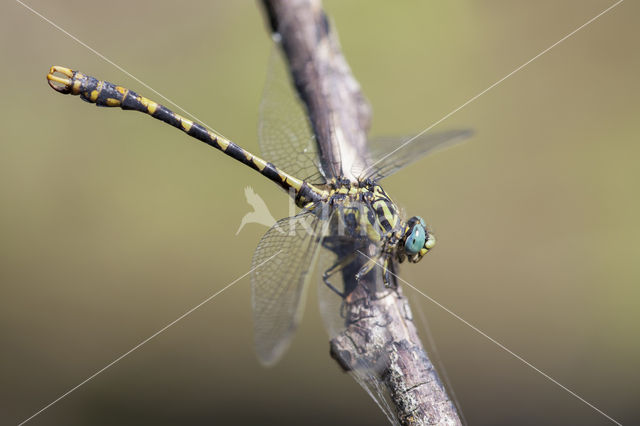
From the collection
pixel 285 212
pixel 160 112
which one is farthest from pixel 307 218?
pixel 285 212

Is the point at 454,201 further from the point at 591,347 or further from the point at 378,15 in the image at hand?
the point at 378,15

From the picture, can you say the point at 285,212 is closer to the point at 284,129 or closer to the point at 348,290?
the point at 284,129

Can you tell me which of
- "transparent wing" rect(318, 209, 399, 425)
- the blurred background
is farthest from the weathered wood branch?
the blurred background

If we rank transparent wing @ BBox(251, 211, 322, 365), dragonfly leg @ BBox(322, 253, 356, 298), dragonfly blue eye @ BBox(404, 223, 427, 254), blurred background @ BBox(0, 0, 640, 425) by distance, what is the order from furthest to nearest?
1. blurred background @ BBox(0, 0, 640, 425)
2. dragonfly blue eye @ BBox(404, 223, 427, 254)
3. dragonfly leg @ BBox(322, 253, 356, 298)
4. transparent wing @ BBox(251, 211, 322, 365)

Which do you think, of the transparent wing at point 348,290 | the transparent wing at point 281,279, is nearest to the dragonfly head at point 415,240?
the transparent wing at point 348,290

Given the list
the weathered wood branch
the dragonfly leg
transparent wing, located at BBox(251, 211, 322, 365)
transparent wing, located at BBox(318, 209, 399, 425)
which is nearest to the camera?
the weathered wood branch

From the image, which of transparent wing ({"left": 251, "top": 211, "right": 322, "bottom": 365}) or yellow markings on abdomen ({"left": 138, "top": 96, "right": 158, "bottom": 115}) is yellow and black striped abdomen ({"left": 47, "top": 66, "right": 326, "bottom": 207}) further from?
transparent wing ({"left": 251, "top": 211, "right": 322, "bottom": 365})

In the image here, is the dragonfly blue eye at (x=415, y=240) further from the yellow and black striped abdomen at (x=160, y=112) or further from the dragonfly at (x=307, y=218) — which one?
the yellow and black striped abdomen at (x=160, y=112)
